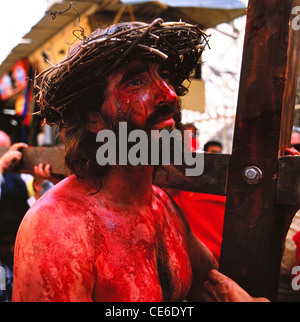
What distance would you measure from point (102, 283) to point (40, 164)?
57.4 inches

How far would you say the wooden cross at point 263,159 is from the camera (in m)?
1.31

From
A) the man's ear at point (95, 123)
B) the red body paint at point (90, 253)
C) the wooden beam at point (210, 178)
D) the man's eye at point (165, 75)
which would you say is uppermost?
the man's eye at point (165, 75)

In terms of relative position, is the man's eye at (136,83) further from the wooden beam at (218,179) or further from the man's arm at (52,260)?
the man's arm at (52,260)

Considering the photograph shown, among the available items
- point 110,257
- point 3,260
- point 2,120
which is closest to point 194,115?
point 2,120

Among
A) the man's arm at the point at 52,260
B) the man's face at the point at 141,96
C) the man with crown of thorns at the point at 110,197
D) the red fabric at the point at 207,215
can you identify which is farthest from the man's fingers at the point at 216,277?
the red fabric at the point at 207,215

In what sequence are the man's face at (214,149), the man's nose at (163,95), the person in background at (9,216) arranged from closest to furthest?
the man's nose at (163,95)
the person in background at (9,216)
the man's face at (214,149)

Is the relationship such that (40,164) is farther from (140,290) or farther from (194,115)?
(194,115)

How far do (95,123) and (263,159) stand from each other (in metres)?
0.83

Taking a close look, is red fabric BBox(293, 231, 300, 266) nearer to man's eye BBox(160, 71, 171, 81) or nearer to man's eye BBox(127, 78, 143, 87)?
man's eye BBox(160, 71, 171, 81)

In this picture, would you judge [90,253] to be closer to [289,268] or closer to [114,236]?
[114,236]

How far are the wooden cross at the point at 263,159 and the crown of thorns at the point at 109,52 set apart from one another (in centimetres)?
32

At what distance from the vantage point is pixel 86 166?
63.0 inches

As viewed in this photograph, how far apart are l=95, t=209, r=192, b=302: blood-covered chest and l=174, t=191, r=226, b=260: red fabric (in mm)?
1503

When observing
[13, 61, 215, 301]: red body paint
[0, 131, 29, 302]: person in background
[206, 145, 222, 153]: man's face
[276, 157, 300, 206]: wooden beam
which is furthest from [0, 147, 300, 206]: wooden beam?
[206, 145, 222, 153]: man's face
